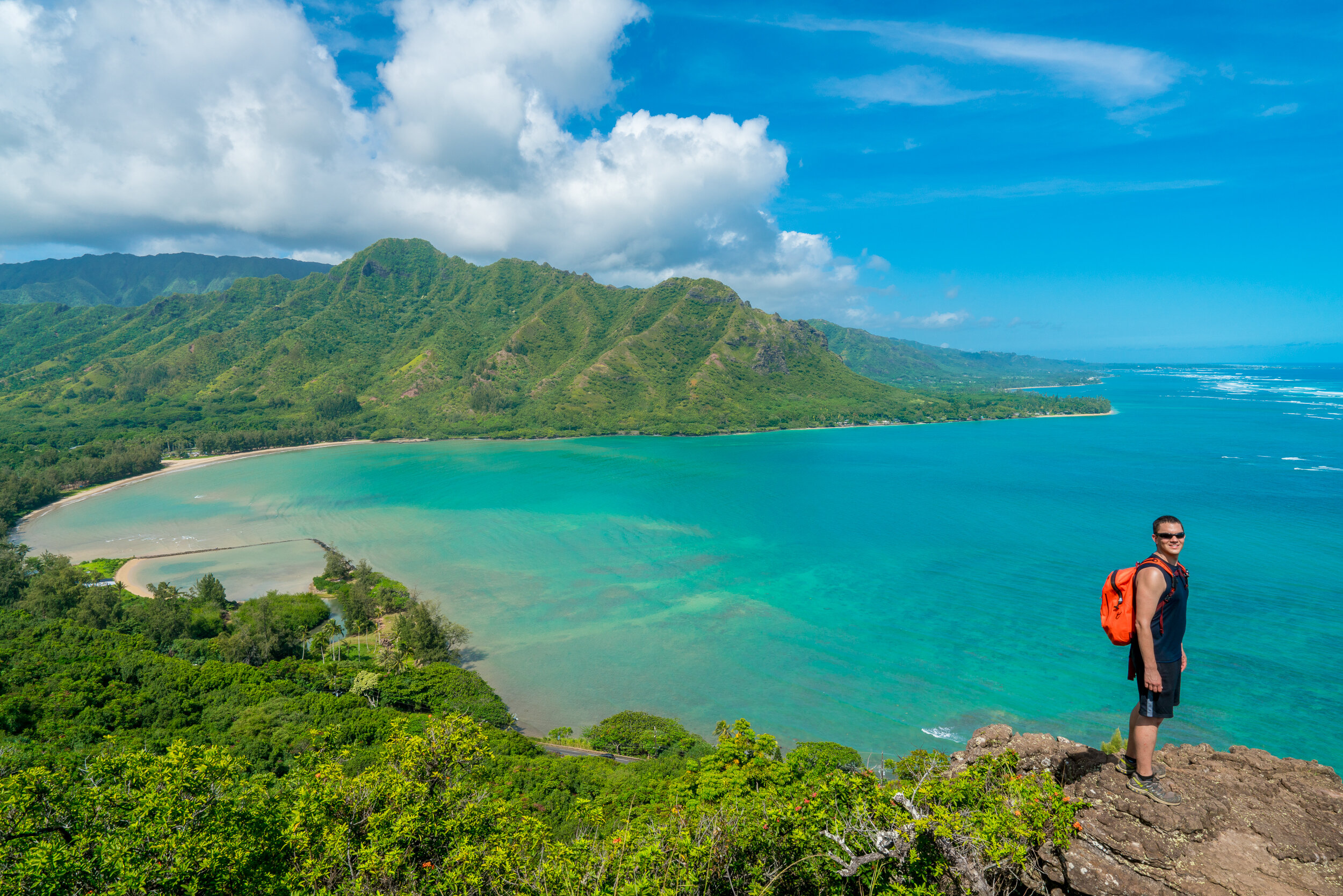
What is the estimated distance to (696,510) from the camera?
86125 mm

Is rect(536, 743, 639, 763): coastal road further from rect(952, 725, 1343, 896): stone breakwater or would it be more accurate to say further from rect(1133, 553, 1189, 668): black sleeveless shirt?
rect(1133, 553, 1189, 668): black sleeveless shirt

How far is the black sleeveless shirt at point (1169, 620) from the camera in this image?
730cm

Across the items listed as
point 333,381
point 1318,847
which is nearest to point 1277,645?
point 1318,847

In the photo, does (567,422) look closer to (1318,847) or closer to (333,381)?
(333,381)

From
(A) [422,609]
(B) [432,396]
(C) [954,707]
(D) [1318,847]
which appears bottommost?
(C) [954,707]

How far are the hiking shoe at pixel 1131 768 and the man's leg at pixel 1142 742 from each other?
9cm

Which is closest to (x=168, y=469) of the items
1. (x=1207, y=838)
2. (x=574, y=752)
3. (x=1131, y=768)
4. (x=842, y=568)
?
(x=574, y=752)

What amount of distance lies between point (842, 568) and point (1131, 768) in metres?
55.5

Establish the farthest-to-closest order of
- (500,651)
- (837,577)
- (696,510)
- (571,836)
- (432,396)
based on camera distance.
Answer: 1. (432,396)
2. (696,510)
3. (837,577)
4. (500,651)
5. (571,836)

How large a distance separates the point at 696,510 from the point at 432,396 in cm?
13908

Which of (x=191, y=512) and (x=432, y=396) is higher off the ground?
(x=432, y=396)

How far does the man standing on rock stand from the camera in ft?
23.7

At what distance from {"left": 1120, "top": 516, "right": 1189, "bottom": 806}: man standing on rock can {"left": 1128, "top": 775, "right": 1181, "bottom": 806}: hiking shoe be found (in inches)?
53.1

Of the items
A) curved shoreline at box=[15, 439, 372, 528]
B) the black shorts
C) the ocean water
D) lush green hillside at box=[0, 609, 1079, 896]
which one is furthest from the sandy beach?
the black shorts
